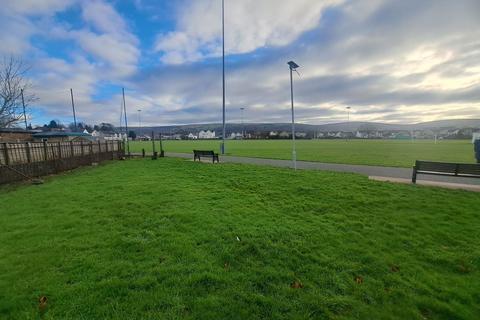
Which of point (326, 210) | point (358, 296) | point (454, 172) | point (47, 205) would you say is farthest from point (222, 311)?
point (454, 172)

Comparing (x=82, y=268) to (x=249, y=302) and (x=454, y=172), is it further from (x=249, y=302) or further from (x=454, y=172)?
(x=454, y=172)

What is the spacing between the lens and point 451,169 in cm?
795

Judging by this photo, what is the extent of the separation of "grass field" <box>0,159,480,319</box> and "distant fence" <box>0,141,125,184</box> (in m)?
4.37

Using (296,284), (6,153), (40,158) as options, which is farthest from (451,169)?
(40,158)

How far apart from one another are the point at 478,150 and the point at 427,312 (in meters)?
14.2

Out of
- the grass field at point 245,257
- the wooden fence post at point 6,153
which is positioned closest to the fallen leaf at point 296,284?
the grass field at point 245,257

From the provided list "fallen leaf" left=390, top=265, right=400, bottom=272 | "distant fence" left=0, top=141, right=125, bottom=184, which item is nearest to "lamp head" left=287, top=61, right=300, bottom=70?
"fallen leaf" left=390, top=265, right=400, bottom=272

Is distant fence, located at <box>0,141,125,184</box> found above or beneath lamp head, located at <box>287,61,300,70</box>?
beneath

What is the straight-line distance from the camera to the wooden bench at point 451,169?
7660 millimetres

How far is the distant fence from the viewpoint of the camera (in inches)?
402

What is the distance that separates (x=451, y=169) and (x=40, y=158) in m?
17.0

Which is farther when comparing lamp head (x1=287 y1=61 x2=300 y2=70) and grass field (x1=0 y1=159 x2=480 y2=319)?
lamp head (x1=287 y1=61 x2=300 y2=70)

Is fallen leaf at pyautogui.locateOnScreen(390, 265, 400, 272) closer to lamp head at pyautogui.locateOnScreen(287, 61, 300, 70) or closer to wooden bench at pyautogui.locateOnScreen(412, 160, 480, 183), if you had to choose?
wooden bench at pyautogui.locateOnScreen(412, 160, 480, 183)

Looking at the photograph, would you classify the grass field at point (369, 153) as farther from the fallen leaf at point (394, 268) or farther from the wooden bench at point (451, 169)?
the fallen leaf at point (394, 268)
